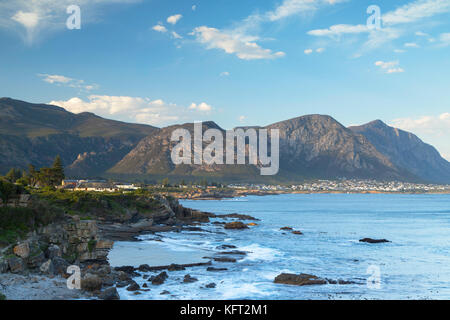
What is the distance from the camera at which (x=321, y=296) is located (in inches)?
1117

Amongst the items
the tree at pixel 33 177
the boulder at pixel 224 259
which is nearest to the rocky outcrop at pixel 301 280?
the boulder at pixel 224 259

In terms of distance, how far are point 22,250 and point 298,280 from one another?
21.2m

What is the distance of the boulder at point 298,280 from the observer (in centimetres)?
3241

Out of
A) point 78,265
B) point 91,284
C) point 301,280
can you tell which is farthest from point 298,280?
point 78,265

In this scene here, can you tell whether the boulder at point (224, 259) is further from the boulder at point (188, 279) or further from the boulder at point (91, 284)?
the boulder at point (91, 284)

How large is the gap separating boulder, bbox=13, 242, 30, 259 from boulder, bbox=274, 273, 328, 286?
19.3 metres

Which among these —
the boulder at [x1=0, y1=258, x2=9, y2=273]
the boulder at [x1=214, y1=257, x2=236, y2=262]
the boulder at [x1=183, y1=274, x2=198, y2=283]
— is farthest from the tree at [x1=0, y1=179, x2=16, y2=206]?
the boulder at [x1=214, y1=257, x2=236, y2=262]

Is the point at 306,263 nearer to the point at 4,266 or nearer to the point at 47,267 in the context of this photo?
the point at 47,267

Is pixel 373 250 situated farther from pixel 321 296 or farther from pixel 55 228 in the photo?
pixel 55 228

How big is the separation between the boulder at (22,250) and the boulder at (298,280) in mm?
19285

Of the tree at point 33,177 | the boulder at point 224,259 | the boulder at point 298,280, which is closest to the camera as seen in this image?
the boulder at point 298,280

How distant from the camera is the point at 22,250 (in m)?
28.2
